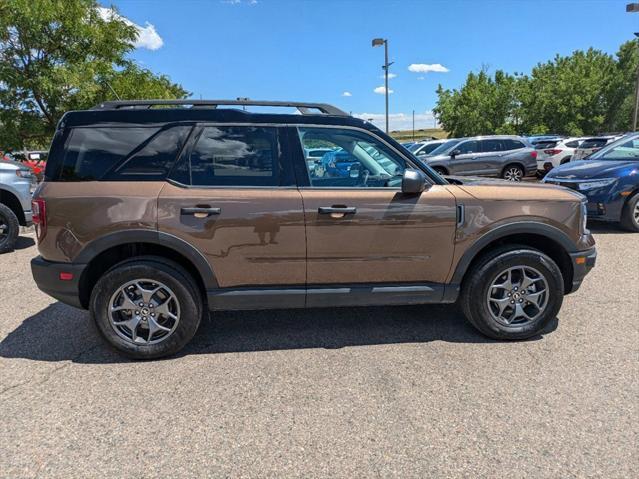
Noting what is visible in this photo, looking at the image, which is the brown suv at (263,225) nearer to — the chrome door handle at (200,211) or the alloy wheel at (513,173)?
the chrome door handle at (200,211)

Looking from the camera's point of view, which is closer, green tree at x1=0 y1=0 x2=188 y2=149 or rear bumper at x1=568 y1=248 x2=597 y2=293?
rear bumper at x1=568 y1=248 x2=597 y2=293

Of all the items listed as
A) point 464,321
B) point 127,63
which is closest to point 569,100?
point 127,63

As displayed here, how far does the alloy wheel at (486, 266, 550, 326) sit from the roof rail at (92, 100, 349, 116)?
191cm

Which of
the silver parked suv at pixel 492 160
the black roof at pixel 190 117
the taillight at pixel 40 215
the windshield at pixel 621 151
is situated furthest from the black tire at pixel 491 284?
the silver parked suv at pixel 492 160

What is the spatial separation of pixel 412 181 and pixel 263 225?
115 cm

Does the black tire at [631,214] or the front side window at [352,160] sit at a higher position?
the front side window at [352,160]

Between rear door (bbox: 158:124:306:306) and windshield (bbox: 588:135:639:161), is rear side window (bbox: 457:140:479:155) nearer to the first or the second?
windshield (bbox: 588:135:639:161)

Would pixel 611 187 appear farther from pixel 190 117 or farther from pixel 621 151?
pixel 190 117

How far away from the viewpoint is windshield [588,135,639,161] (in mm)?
7891

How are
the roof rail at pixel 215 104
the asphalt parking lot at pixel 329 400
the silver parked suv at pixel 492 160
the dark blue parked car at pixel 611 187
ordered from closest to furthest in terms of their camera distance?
1. the asphalt parking lot at pixel 329 400
2. the roof rail at pixel 215 104
3. the dark blue parked car at pixel 611 187
4. the silver parked suv at pixel 492 160

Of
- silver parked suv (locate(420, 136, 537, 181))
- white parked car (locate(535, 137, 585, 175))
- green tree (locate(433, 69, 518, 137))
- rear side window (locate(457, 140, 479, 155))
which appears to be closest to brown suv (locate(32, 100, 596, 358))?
silver parked suv (locate(420, 136, 537, 181))

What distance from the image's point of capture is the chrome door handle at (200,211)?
124 inches

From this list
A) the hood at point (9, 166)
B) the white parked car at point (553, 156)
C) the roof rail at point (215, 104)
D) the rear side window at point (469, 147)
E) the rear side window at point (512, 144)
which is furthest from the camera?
the white parked car at point (553, 156)

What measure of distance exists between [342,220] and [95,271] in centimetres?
198
